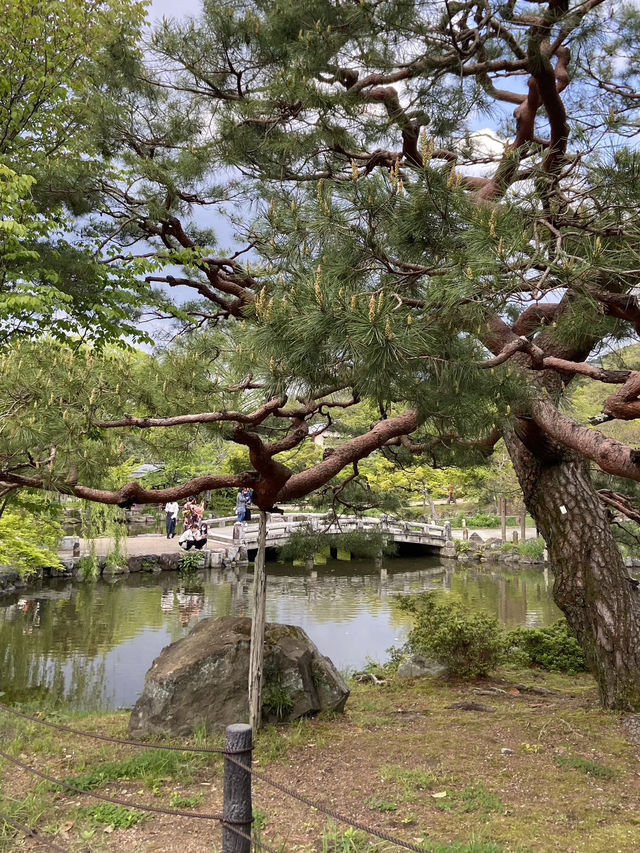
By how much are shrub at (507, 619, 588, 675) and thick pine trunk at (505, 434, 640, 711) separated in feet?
8.31

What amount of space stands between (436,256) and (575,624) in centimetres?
347

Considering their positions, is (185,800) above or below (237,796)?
below

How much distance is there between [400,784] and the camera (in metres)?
3.60

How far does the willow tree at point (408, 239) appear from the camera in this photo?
2.42 metres

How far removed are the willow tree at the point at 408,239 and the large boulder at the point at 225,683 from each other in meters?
1.47

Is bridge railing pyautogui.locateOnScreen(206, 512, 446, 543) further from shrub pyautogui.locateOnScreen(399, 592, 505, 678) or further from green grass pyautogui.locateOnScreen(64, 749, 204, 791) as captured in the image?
green grass pyautogui.locateOnScreen(64, 749, 204, 791)

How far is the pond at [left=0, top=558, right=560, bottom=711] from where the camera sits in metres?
7.60

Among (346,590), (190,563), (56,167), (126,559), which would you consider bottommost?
(346,590)

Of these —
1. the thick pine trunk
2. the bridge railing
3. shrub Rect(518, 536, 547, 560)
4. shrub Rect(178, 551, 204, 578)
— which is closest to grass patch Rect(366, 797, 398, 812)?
the thick pine trunk

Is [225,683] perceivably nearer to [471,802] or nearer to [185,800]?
[185,800]

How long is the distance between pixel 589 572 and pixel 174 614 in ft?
27.4

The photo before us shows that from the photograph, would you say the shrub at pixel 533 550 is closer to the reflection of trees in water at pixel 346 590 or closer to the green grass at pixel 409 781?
the reflection of trees in water at pixel 346 590

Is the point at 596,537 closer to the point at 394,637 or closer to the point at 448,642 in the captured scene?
the point at 448,642

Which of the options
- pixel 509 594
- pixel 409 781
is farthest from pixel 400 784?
pixel 509 594
